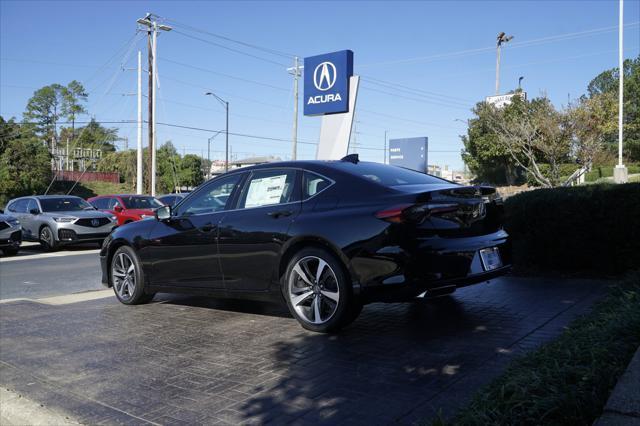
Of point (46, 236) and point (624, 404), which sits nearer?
point (624, 404)

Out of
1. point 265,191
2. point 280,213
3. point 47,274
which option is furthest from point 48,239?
point 280,213

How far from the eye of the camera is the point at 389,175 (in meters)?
5.43

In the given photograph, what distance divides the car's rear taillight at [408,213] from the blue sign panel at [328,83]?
29.2ft

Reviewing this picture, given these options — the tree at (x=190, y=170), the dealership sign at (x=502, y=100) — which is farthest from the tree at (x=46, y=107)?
the dealership sign at (x=502, y=100)

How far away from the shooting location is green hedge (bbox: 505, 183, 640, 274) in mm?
6637

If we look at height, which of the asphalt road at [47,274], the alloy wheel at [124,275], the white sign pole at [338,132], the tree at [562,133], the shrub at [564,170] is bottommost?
the asphalt road at [47,274]

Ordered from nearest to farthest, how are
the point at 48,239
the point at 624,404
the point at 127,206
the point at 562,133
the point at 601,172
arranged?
1. the point at 624,404
2. the point at 48,239
3. the point at 127,206
4. the point at 562,133
5. the point at 601,172

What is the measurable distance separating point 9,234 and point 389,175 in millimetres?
13631

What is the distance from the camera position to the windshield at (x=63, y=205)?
58.7 feet

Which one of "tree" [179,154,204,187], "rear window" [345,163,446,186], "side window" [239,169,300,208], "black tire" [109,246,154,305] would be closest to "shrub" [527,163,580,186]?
"rear window" [345,163,446,186]

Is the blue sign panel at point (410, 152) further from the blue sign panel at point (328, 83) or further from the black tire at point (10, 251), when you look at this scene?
the black tire at point (10, 251)

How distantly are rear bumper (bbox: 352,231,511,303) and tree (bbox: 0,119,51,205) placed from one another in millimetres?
48440

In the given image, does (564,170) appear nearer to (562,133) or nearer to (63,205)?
(562,133)

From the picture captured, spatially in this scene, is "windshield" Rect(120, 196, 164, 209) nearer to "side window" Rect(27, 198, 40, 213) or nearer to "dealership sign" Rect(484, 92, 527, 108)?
"side window" Rect(27, 198, 40, 213)
